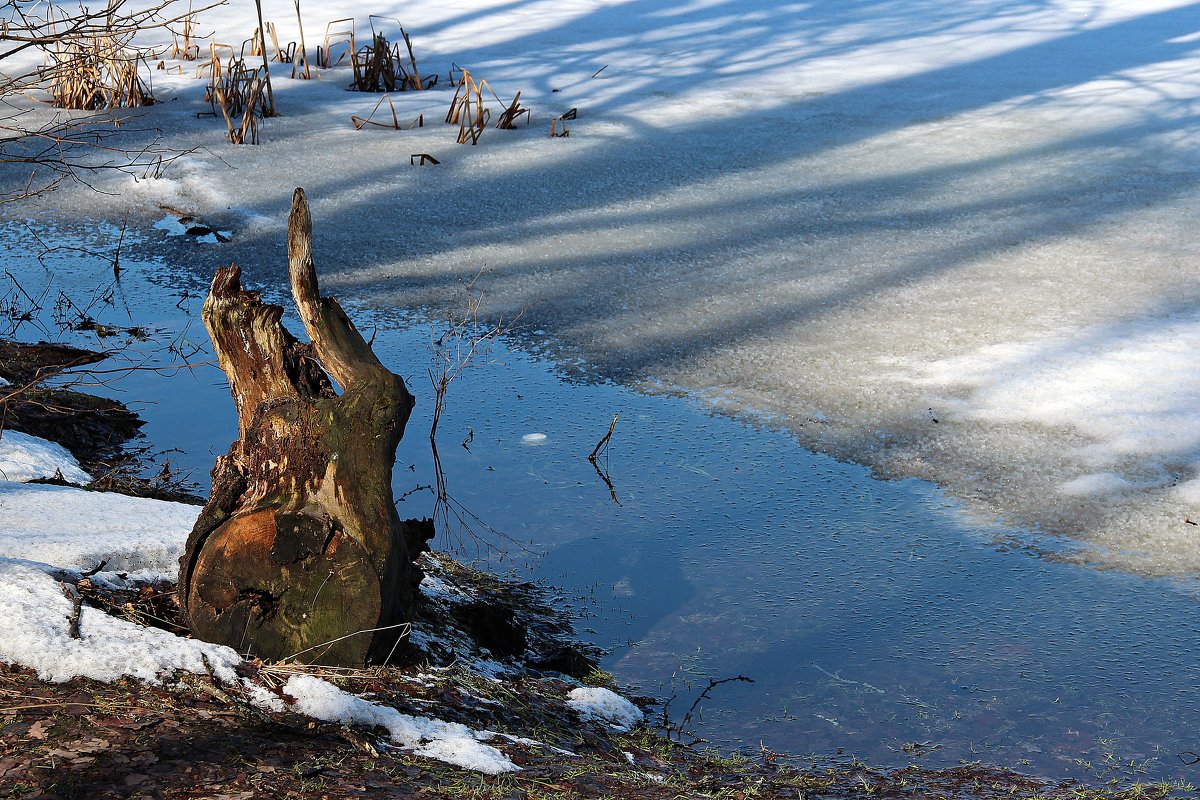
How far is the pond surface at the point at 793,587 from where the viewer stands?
304 centimetres

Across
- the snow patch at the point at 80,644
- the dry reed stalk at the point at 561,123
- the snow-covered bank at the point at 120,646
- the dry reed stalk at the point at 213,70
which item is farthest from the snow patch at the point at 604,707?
the dry reed stalk at the point at 213,70

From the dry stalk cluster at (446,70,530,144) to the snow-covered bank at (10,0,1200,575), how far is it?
0.53 feet

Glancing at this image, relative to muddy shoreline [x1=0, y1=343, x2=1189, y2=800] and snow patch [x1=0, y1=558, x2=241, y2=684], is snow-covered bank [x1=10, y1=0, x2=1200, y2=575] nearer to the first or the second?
muddy shoreline [x1=0, y1=343, x2=1189, y2=800]

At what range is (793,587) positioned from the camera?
362cm

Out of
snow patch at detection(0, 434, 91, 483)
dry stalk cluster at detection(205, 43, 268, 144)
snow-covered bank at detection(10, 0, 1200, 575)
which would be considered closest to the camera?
snow patch at detection(0, 434, 91, 483)

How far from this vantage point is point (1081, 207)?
7023 mm

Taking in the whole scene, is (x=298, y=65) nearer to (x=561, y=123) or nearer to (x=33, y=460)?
(x=561, y=123)

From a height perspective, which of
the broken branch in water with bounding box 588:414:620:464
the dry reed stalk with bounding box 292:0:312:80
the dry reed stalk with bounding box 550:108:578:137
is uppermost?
the dry reed stalk with bounding box 292:0:312:80

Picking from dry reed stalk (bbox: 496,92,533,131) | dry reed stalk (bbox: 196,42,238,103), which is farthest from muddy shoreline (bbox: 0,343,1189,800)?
dry reed stalk (bbox: 196,42,238,103)

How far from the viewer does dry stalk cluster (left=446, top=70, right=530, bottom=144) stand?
8.77 m

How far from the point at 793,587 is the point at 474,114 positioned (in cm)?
675

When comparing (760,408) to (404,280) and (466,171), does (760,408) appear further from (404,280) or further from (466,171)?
(466,171)

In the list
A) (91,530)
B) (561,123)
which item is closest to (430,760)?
(91,530)

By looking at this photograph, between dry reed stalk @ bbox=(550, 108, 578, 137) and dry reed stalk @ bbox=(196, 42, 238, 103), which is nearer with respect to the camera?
dry reed stalk @ bbox=(550, 108, 578, 137)
